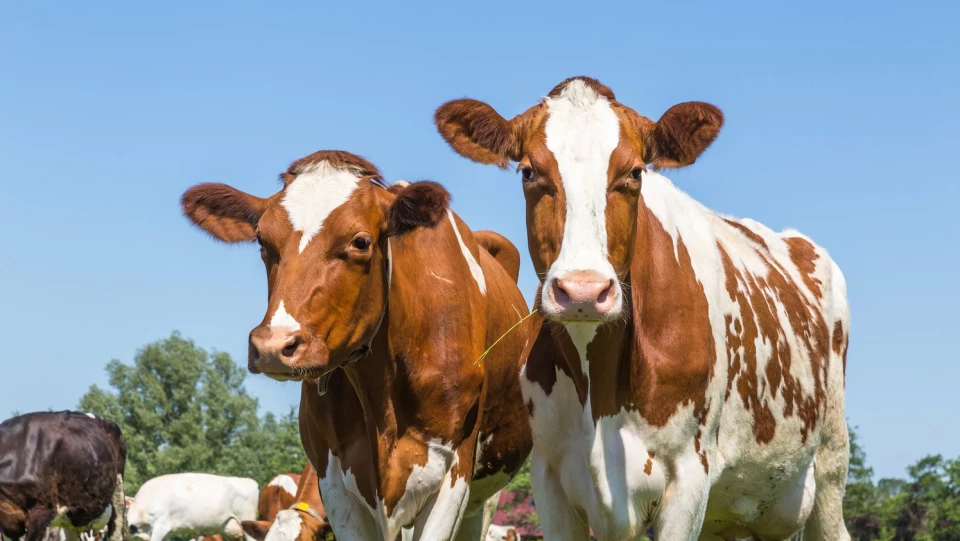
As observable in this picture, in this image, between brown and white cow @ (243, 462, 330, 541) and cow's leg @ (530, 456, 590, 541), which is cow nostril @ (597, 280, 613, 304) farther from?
brown and white cow @ (243, 462, 330, 541)

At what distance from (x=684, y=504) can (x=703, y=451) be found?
0.34 m

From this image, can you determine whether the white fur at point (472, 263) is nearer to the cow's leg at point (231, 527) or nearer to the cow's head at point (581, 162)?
the cow's head at point (581, 162)

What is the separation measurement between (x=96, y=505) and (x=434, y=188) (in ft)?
33.5

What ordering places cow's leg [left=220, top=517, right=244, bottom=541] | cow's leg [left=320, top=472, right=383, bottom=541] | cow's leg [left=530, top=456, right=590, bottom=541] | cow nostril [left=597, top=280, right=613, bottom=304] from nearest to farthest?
1. cow nostril [left=597, top=280, right=613, bottom=304]
2. cow's leg [left=530, top=456, right=590, bottom=541]
3. cow's leg [left=320, top=472, right=383, bottom=541]
4. cow's leg [left=220, top=517, right=244, bottom=541]

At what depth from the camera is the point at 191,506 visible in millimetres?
29797

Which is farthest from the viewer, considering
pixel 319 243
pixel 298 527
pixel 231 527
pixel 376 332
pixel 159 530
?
pixel 231 527

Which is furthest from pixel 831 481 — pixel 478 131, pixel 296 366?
pixel 296 366

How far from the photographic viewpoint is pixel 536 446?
6.66 metres

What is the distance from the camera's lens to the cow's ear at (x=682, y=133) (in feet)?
21.0

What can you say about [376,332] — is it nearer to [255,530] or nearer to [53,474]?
[255,530]

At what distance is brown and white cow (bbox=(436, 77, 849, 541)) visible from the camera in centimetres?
602

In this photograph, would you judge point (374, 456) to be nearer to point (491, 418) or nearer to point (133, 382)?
point (491, 418)

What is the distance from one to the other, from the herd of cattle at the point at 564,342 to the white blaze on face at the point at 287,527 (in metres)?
2.58

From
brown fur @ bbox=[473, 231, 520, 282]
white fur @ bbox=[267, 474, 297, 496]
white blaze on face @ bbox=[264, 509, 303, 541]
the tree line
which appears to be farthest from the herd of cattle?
the tree line
